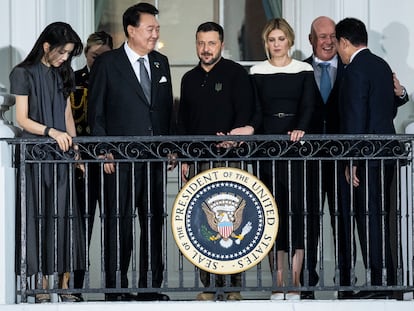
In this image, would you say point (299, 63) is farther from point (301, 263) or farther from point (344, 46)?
point (301, 263)

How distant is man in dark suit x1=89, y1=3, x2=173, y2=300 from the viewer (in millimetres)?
10859

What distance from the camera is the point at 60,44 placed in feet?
35.2

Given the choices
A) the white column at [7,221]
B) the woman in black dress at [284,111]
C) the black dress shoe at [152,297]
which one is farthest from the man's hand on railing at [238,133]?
the white column at [7,221]

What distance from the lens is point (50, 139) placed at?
1062 cm

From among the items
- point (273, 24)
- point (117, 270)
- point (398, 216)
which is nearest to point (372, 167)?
point (398, 216)

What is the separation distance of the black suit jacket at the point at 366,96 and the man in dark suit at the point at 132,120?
1333mm

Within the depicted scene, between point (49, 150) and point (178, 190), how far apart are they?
0.97 meters

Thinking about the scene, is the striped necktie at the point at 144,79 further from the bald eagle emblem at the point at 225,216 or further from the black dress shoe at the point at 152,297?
the black dress shoe at the point at 152,297

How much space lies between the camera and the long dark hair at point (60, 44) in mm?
10695

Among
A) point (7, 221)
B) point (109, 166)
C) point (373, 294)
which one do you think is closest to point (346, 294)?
point (373, 294)

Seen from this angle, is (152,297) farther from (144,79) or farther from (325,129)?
(325,129)

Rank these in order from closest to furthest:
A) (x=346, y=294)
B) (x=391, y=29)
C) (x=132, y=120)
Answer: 1. (x=132, y=120)
2. (x=346, y=294)
3. (x=391, y=29)

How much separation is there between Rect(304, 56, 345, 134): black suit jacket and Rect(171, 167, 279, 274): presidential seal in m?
0.86

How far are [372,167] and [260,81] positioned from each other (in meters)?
1.04
